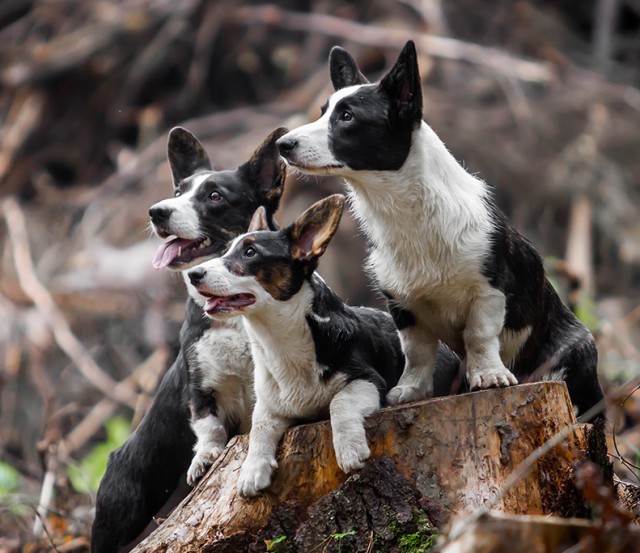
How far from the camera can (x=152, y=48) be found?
1269cm

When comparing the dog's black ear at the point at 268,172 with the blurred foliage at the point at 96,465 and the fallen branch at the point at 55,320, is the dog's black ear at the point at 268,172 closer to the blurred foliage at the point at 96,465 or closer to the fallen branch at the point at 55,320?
the blurred foliage at the point at 96,465

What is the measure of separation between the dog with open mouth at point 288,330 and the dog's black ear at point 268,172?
2.93ft

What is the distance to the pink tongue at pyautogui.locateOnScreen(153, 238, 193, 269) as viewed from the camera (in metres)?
5.27

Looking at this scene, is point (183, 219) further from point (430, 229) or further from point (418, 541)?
point (418, 541)

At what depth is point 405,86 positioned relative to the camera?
4699mm

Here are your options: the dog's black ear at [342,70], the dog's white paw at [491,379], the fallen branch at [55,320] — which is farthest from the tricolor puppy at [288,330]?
the fallen branch at [55,320]

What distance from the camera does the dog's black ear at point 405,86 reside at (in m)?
4.64

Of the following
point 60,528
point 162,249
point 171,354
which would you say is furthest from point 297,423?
point 171,354

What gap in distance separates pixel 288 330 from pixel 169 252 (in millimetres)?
1005

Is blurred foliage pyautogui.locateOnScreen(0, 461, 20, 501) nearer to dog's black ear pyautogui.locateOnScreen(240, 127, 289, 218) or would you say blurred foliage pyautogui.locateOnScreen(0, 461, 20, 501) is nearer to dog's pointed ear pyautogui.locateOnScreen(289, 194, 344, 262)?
dog's black ear pyautogui.locateOnScreen(240, 127, 289, 218)

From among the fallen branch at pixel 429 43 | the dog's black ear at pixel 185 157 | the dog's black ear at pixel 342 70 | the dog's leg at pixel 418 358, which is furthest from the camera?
the fallen branch at pixel 429 43

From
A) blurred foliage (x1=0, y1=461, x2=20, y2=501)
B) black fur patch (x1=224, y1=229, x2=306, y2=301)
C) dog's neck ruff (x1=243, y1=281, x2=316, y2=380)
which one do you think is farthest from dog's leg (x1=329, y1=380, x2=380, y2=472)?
blurred foliage (x1=0, y1=461, x2=20, y2=501)

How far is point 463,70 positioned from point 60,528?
747 cm

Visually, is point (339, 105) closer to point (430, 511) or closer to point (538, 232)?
point (430, 511)
